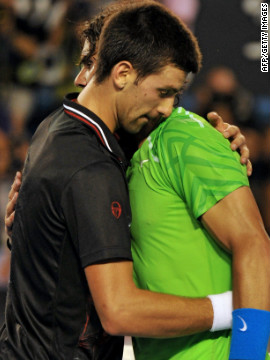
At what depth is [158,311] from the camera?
177 centimetres

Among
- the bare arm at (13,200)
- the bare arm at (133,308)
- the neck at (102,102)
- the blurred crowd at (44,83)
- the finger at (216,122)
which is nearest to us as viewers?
the bare arm at (133,308)

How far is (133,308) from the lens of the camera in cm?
174

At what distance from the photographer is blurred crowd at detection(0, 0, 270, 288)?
470cm

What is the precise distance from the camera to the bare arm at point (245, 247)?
1.77m

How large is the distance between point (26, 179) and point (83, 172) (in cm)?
23

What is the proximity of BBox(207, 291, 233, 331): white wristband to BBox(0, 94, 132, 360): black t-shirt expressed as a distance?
29cm

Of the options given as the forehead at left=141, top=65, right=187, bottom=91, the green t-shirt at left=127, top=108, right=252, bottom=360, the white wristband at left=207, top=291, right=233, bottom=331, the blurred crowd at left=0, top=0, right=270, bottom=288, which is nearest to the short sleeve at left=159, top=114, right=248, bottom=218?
the green t-shirt at left=127, top=108, right=252, bottom=360

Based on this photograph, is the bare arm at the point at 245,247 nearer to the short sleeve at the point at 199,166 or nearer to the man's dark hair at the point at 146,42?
the short sleeve at the point at 199,166

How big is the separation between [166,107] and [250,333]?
26.7 inches

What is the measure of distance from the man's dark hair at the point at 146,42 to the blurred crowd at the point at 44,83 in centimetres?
274

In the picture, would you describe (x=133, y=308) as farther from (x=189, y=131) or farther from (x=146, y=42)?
(x=146, y=42)

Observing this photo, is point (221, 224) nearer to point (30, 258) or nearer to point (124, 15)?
point (30, 258)

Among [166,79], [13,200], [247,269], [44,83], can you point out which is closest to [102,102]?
[166,79]

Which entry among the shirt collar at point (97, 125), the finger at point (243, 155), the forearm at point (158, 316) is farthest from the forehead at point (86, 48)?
the forearm at point (158, 316)
